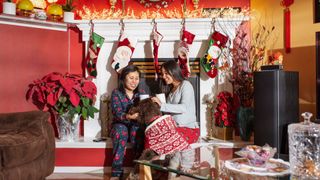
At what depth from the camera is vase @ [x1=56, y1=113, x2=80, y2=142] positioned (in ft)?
12.0

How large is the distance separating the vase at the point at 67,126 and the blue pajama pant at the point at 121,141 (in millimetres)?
472

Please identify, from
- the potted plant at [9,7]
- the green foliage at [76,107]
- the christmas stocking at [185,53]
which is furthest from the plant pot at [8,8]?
the christmas stocking at [185,53]

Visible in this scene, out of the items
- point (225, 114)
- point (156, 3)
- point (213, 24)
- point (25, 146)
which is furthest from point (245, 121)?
point (25, 146)

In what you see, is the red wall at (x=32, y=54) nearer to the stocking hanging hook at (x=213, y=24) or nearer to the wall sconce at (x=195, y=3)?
the wall sconce at (x=195, y=3)

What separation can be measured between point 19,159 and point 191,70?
1947 mm

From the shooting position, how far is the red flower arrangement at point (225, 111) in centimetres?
362

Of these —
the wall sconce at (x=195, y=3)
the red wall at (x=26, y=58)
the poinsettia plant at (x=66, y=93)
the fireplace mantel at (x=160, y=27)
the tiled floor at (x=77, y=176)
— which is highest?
the wall sconce at (x=195, y=3)

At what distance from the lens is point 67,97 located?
357 cm

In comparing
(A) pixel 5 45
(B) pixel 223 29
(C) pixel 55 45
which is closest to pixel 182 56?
(B) pixel 223 29

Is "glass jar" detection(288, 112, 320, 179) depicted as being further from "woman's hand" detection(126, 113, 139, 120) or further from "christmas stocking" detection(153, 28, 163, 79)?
"christmas stocking" detection(153, 28, 163, 79)

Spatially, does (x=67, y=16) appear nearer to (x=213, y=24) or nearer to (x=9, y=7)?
(x=9, y=7)

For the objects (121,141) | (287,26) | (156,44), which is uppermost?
(287,26)

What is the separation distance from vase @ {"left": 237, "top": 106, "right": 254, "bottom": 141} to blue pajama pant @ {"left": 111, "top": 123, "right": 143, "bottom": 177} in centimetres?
95

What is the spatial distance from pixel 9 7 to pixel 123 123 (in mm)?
1560
